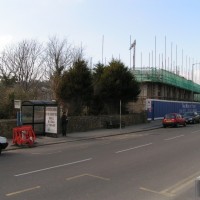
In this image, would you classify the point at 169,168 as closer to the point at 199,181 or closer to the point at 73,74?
the point at 199,181

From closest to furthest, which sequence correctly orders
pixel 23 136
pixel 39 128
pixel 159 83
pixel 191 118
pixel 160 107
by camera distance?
pixel 23 136
pixel 39 128
pixel 191 118
pixel 160 107
pixel 159 83

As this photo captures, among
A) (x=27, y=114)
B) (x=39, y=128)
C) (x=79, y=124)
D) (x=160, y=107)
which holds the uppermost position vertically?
(x=160, y=107)

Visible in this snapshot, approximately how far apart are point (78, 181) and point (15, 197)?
230 cm

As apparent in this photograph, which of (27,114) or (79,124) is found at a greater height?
(27,114)

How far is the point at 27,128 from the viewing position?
21641 mm

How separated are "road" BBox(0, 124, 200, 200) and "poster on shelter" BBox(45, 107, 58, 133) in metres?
8.92

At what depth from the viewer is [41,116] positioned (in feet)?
89.2

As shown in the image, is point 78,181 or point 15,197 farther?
point 78,181

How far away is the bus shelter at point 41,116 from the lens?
2619cm

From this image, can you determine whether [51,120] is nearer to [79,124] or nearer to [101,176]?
[79,124]

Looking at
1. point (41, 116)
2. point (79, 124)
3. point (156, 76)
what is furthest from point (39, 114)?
point (156, 76)

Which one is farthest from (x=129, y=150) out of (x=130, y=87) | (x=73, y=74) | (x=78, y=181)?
(x=130, y=87)

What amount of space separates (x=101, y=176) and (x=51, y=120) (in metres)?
15.5

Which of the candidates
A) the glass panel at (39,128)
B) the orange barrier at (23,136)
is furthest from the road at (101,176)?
the glass panel at (39,128)
